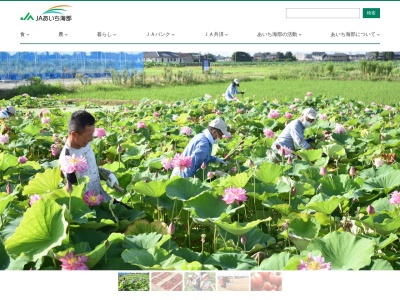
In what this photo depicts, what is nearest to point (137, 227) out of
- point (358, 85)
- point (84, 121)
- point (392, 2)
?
point (84, 121)

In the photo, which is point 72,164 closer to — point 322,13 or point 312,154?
point 322,13

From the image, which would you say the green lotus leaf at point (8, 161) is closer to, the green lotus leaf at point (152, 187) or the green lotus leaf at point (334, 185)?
the green lotus leaf at point (152, 187)

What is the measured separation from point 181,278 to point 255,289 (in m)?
0.15

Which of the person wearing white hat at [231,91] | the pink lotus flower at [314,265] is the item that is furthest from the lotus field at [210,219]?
the person wearing white hat at [231,91]

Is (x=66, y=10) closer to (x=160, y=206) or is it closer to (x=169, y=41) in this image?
(x=169, y=41)

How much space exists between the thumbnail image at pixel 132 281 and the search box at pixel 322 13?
0.80m

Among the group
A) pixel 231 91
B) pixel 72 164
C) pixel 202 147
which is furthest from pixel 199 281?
pixel 231 91

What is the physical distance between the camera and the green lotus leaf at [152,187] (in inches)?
62.4

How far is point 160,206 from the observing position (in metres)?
1.71

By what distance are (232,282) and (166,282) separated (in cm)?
13

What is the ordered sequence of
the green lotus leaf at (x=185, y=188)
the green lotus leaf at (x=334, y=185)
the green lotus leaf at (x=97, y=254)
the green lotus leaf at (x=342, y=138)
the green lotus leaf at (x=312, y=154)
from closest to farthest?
the green lotus leaf at (x=97, y=254)
the green lotus leaf at (x=185, y=188)
the green lotus leaf at (x=334, y=185)
the green lotus leaf at (x=312, y=154)
the green lotus leaf at (x=342, y=138)

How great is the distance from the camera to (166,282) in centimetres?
106

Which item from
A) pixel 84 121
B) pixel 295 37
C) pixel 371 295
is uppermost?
pixel 295 37

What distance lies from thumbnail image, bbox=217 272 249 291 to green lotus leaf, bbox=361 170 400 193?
0.91 metres
